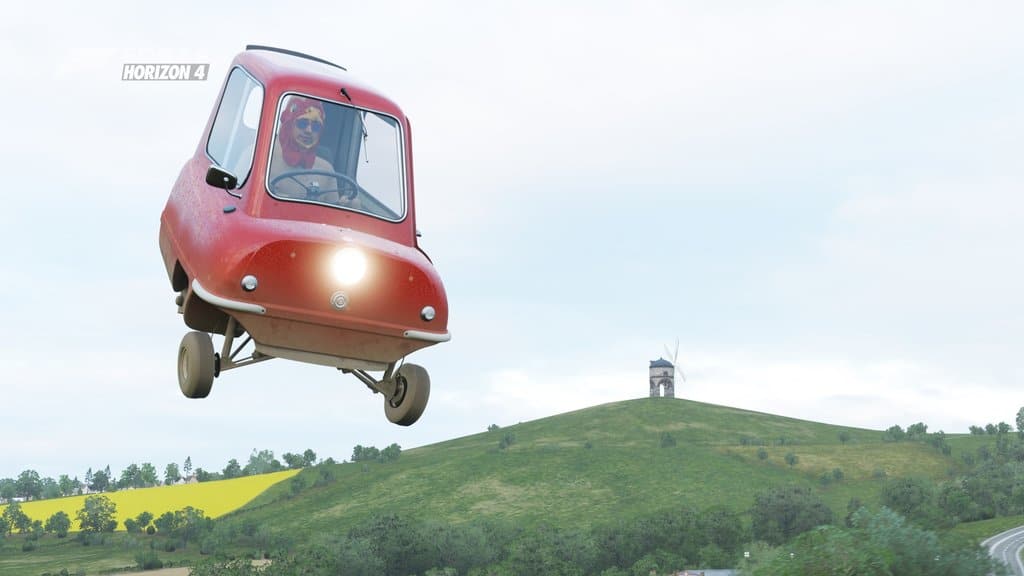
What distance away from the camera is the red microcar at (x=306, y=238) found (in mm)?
7594

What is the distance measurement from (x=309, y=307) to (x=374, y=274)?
505mm

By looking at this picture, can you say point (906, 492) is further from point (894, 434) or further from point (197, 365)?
point (197, 365)

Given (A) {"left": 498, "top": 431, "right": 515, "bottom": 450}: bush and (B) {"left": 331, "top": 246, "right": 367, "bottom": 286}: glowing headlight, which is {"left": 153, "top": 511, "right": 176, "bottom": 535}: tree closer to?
(A) {"left": 498, "top": 431, "right": 515, "bottom": 450}: bush

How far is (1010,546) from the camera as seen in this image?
102188 mm

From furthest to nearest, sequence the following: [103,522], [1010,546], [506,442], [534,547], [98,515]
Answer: [506,442] < [98,515] < [103,522] < [534,547] < [1010,546]

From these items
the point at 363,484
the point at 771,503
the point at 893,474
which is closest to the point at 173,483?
the point at 363,484

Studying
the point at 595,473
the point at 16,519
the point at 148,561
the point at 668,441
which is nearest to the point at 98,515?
the point at 16,519

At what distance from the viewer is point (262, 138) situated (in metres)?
8.09

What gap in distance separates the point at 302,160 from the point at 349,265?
140 cm

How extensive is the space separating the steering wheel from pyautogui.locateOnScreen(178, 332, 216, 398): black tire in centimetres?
132

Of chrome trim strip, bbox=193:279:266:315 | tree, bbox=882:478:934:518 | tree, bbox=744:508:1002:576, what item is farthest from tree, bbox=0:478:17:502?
chrome trim strip, bbox=193:279:266:315

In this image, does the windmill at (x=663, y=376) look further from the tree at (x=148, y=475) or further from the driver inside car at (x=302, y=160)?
the driver inside car at (x=302, y=160)

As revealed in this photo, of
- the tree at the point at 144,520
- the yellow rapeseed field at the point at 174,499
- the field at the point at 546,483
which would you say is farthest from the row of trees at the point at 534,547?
the yellow rapeseed field at the point at 174,499

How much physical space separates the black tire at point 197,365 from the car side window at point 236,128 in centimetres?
126
